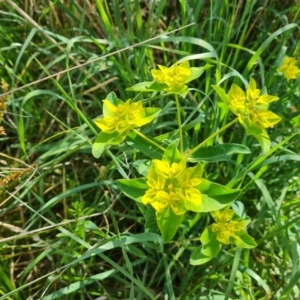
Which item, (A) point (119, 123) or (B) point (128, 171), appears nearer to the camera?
(A) point (119, 123)

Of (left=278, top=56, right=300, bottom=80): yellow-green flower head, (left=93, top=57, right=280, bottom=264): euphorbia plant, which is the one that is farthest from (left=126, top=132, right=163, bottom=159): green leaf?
(left=278, top=56, right=300, bottom=80): yellow-green flower head

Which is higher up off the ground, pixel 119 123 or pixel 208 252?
pixel 119 123

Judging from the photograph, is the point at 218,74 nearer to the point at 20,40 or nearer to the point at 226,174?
the point at 226,174

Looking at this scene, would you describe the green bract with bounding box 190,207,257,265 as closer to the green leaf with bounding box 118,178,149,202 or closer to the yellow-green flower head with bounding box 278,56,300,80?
the green leaf with bounding box 118,178,149,202

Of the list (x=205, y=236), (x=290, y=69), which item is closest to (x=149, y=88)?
(x=205, y=236)

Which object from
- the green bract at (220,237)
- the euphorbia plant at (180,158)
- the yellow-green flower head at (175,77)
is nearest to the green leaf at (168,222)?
the euphorbia plant at (180,158)

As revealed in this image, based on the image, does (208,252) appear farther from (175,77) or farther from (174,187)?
(175,77)
